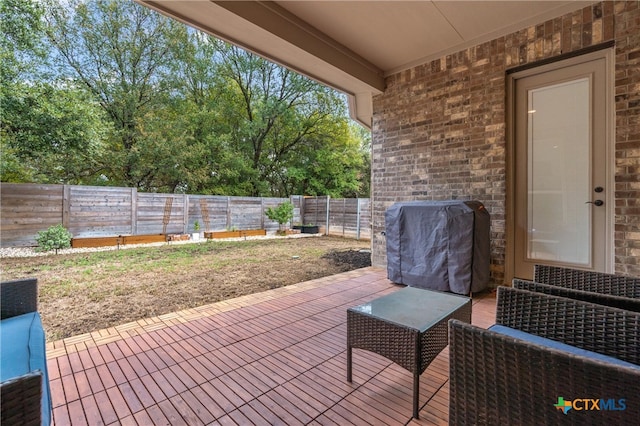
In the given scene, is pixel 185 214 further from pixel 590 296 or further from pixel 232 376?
pixel 590 296

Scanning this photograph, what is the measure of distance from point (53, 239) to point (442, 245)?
24.7ft

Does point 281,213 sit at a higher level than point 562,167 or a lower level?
lower

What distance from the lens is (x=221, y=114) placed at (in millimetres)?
12984

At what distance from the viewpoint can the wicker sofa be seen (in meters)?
0.75

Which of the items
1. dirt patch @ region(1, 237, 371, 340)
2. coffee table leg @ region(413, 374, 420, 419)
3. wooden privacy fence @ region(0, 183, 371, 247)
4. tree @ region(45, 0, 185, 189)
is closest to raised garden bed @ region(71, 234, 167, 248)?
wooden privacy fence @ region(0, 183, 371, 247)

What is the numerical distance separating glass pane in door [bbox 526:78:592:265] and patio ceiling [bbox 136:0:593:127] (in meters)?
0.89

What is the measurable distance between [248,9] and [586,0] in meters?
3.35

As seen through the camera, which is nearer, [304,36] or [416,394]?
[416,394]

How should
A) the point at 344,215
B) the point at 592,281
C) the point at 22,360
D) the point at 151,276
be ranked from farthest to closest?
the point at 344,215, the point at 151,276, the point at 592,281, the point at 22,360

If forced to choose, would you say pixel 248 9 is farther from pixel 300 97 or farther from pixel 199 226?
pixel 300 97

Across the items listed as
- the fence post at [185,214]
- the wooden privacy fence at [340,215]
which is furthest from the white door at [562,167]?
the fence post at [185,214]

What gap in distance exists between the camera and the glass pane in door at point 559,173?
304 cm

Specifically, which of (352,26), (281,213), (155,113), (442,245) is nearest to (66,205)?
(155,113)

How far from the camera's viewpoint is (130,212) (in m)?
7.82
